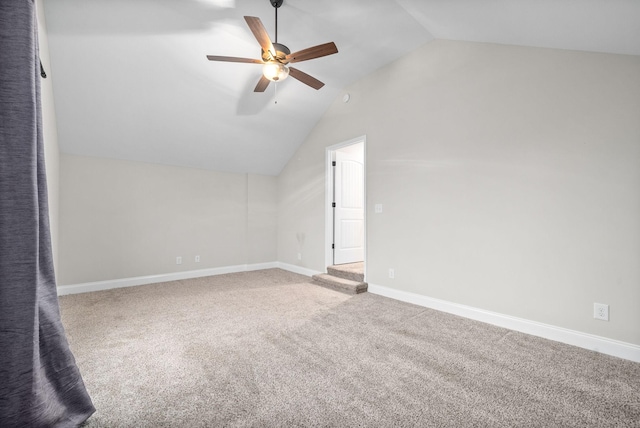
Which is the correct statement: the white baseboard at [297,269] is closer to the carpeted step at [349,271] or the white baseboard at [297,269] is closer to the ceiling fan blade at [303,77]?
the carpeted step at [349,271]

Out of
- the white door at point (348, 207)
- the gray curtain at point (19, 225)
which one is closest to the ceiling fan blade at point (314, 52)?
the gray curtain at point (19, 225)

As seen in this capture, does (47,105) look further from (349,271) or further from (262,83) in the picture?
(349,271)

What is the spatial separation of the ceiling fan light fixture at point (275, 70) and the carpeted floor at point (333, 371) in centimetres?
237

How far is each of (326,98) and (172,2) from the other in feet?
7.76

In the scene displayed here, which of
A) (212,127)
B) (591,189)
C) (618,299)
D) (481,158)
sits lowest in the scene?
(618,299)

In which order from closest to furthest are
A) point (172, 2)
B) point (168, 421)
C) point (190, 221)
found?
point (168, 421) → point (172, 2) → point (190, 221)

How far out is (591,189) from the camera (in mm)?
2221

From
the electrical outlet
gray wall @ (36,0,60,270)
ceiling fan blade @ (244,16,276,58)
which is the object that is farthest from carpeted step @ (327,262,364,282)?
gray wall @ (36,0,60,270)

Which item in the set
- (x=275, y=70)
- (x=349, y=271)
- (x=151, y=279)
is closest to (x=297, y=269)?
(x=349, y=271)

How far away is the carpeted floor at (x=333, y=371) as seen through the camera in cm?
147

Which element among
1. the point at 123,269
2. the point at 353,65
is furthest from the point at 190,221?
the point at 353,65

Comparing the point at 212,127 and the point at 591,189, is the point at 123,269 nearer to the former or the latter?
the point at 212,127

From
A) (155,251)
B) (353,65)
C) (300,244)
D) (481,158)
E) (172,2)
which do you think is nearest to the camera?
(172,2)

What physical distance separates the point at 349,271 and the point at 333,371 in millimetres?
2289
